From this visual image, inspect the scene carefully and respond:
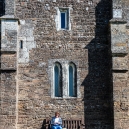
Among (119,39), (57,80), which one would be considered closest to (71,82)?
(57,80)

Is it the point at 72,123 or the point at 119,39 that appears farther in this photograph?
the point at 119,39

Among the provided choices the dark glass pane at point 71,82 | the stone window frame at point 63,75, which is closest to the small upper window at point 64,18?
the stone window frame at point 63,75

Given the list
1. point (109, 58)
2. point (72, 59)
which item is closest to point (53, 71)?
point (72, 59)

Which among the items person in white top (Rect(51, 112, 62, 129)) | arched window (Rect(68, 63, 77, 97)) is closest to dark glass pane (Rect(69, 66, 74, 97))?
arched window (Rect(68, 63, 77, 97))

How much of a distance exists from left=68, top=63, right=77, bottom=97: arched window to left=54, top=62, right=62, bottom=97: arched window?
0.45m

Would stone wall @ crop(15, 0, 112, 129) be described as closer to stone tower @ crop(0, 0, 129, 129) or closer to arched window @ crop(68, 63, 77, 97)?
stone tower @ crop(0, 0, 129, 129)

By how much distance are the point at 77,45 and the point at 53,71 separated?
158cm

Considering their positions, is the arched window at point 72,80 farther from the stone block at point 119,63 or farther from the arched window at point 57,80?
the stone block at point 119,63

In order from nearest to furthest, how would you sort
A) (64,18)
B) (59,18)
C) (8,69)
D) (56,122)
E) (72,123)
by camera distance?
(56,122), (8,69), (72,123), (59,18), (64,18)

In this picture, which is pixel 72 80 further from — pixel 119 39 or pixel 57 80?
pixel 119 39

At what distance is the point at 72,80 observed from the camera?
2109cm

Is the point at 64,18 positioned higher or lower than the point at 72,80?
higher

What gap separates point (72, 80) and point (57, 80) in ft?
2.17

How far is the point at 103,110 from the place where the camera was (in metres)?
20.7
